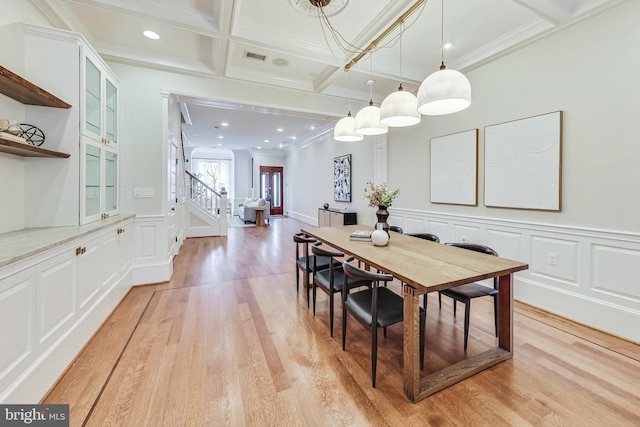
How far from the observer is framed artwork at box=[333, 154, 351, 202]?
6676mm

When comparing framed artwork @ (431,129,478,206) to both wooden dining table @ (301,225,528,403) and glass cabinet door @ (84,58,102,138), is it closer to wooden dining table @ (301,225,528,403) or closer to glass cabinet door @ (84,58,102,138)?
wooden dining table @ (301,225,528,403)

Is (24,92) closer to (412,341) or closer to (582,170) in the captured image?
(412,341)

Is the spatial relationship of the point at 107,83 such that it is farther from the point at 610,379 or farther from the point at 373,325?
the point at 610,379

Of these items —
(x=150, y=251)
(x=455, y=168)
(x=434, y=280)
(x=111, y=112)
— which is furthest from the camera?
(x=455, y=168)

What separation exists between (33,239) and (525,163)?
14.5ft

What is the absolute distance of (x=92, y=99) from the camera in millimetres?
2576

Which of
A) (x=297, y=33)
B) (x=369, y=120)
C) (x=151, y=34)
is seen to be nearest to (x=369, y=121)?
(x=369, y=120)

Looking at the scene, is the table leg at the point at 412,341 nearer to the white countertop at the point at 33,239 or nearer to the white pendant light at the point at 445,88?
the white pendant light at the point at 445,88

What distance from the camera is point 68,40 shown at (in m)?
2.24

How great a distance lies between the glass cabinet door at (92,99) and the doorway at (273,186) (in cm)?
889

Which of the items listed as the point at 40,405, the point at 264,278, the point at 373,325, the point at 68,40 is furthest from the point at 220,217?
the point at 373,325

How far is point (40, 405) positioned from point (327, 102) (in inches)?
184

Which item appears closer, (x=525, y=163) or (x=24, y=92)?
(x=24, y=92)

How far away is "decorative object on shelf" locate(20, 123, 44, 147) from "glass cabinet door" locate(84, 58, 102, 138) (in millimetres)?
325
